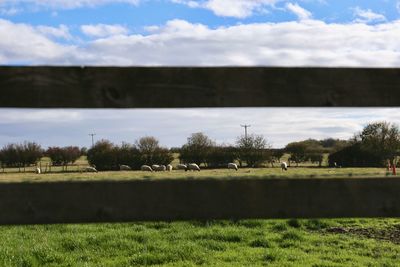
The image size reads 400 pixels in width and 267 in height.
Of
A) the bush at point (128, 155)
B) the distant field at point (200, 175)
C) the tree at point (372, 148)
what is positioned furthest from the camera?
the bush at point (128, 155)

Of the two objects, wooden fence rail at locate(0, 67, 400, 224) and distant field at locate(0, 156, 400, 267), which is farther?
distant field at locate(0, 156, 400, 267)

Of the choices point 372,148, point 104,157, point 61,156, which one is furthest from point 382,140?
point 61,156

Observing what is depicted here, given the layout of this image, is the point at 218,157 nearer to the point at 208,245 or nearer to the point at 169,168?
the point at 169,168

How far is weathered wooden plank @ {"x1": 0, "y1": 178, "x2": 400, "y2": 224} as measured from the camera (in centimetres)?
317

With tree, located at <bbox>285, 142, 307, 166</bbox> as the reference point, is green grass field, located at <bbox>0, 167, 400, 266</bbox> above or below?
below

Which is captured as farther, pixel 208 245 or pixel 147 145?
pixel 147 145

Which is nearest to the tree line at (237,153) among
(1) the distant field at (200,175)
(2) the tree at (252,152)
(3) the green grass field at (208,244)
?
(2) the tree at (252,152)

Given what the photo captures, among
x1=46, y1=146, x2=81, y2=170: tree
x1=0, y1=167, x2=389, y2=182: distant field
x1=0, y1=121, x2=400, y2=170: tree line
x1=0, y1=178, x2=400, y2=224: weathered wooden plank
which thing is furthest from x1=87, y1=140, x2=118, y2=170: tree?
x1=0, y1=178, x2=400, y2=224: weathered wooden plank

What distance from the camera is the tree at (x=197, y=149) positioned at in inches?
A: 2375

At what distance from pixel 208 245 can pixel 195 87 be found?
7318 mm

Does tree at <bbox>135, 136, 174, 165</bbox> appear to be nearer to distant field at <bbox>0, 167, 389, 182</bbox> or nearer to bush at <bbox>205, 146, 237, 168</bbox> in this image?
bush at <bbox>205, 146, 237, 168</bbox>

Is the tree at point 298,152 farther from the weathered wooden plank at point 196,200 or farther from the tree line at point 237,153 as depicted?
the weathered wooden plank at point 196,200

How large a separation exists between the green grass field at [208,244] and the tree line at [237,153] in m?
44.8

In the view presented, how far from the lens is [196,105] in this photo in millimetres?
3066
